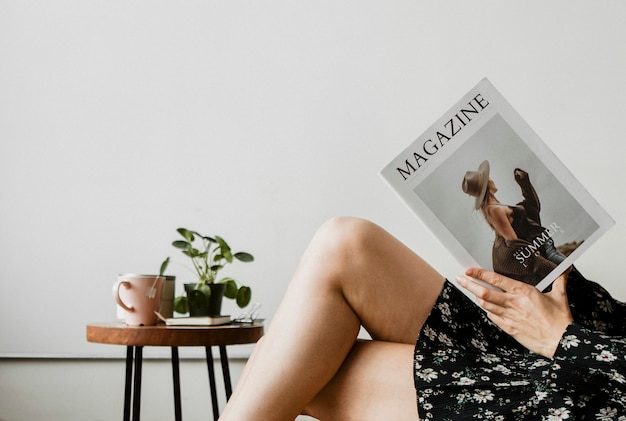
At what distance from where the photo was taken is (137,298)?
50.7 inches

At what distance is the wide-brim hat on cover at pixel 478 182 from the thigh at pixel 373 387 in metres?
0.22

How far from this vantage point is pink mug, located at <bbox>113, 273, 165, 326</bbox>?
50.5 inches

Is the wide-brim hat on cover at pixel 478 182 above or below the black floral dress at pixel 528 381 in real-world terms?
above

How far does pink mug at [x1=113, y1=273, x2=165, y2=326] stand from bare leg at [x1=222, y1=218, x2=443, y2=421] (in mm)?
390

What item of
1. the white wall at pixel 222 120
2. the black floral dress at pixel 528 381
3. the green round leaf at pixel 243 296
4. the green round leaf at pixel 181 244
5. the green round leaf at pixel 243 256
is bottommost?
the black floral dress at pixel 528 381

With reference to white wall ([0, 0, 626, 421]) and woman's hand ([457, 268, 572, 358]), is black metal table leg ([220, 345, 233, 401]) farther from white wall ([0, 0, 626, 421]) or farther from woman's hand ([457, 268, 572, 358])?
woman's hand ([457, 268, 572, 358])

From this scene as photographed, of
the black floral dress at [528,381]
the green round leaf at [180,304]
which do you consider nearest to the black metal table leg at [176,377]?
the green round leaf at [180,304]

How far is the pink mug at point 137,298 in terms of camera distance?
1.28 m

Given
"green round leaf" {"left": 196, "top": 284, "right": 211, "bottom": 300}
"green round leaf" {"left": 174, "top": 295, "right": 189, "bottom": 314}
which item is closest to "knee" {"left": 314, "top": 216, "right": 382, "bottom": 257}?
"green round leaf" {"left": 196, "top": 284, "right": 211, "bottom": 300}

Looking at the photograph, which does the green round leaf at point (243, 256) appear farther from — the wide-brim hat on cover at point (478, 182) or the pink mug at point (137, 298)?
the wide-brim hat on cover at point (478, 182)

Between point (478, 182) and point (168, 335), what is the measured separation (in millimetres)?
604

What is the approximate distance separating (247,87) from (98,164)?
440 mm

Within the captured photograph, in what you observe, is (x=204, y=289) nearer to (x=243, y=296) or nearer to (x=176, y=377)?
(x=243, y=296)

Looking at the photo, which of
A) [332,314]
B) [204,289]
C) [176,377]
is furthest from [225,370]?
[332,314]
